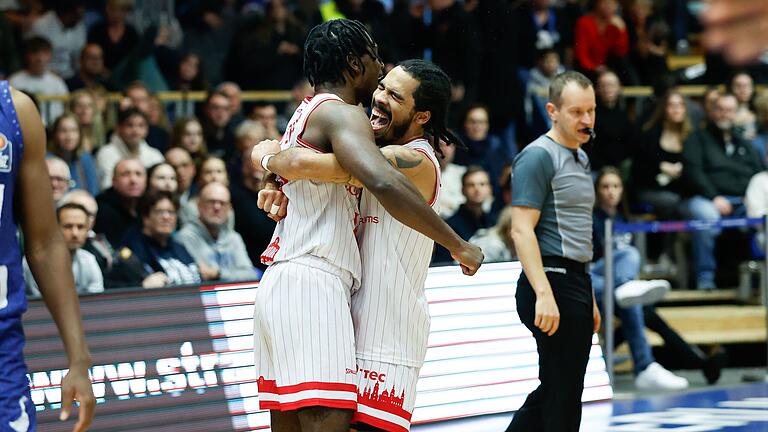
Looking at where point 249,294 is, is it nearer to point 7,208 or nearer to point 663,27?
point 7,208

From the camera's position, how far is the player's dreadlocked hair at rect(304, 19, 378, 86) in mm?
4094

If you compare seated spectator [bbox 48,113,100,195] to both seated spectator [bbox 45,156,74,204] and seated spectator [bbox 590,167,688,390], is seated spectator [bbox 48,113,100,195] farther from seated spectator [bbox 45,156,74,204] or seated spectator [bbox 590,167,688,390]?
seated spectator [bbox 590,167,688,390]

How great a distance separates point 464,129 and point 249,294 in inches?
205

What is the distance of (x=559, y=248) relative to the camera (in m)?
5.50

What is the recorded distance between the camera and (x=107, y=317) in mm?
6375

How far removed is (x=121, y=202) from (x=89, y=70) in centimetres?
258

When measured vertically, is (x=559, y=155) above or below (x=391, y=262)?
above

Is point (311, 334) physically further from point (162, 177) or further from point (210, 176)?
point (210, 176)

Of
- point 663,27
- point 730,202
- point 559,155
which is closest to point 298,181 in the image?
point 559,155

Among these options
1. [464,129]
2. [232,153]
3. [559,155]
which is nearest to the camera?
[559,155]

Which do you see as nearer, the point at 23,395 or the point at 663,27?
the point at 23,395

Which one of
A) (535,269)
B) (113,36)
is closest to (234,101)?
(113,36)

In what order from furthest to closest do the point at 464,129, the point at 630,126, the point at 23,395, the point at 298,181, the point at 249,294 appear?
the point at 630,126
the point at 464,129
the point at 249,294
the point at 298,181
the point at 23,395

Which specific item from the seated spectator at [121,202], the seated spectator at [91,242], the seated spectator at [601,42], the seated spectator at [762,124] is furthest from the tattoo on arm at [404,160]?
the seated spectator at [601,42]
